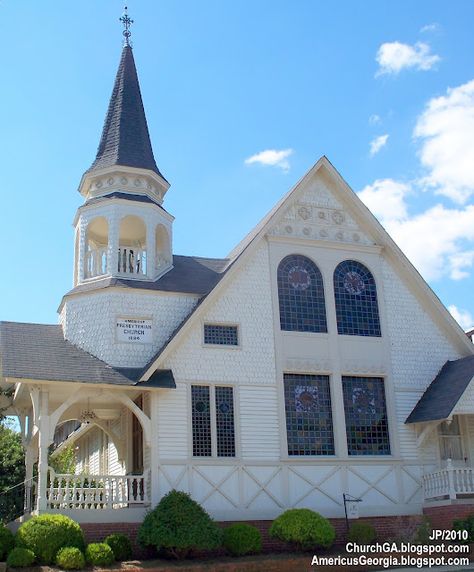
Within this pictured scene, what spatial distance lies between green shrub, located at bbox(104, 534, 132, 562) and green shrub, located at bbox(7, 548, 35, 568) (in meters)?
2.19

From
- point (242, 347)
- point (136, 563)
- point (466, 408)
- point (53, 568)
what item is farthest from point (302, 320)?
point (53, 568)

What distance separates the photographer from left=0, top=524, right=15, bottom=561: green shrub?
16.7 m

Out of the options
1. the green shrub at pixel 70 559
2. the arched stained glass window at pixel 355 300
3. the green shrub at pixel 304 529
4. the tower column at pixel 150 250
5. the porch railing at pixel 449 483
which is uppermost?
the tower column at pixel 150 250

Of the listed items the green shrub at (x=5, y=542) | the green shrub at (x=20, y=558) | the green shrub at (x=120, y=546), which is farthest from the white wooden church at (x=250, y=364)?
the green shrub at (x=20, y=558)

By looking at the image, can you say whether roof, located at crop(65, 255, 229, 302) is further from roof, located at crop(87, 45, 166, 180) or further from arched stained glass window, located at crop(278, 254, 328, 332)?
roof, located at crop(87, 45, 166, 180)

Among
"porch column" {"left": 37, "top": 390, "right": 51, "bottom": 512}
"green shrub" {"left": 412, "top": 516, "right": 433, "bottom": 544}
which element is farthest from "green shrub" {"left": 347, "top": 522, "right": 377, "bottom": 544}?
"porch column" {"left": 37, "top": 390, "right": 51, "bottom": 512}

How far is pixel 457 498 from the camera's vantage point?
21.8m

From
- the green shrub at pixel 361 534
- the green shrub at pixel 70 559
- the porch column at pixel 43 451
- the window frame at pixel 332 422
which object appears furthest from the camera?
the window frame at pixel 332 422

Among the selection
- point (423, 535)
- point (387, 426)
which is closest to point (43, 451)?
point (423, 535)

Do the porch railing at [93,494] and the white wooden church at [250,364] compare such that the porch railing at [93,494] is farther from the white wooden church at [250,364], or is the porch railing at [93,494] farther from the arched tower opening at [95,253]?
the arched tower opening at [95,253]

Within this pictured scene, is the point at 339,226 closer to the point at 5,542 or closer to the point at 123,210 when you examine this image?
the point at 123,210

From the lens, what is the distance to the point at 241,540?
18.7 meters

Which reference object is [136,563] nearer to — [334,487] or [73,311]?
[334,487]

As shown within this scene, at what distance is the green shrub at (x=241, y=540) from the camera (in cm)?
1869
